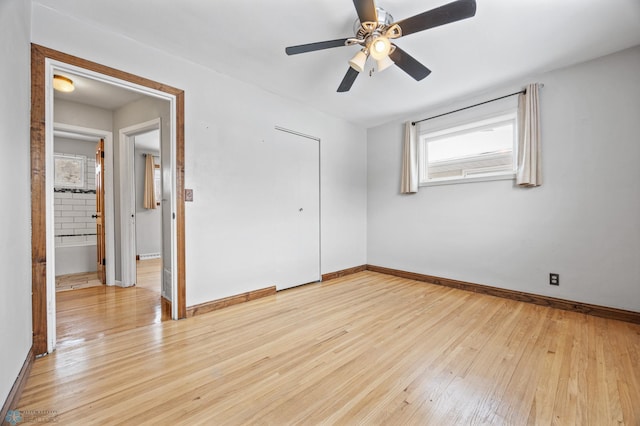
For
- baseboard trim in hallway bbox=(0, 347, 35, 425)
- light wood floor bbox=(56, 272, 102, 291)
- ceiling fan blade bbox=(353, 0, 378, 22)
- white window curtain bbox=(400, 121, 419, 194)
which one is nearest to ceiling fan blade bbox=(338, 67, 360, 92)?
ceiling fan blade bbox=(353, 0, 378, 22)

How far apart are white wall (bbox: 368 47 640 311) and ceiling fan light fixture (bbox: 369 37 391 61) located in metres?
2.11

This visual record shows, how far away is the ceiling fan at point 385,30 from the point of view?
159 centimetres

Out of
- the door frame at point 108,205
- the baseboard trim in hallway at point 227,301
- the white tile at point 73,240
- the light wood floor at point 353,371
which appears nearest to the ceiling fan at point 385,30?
the light wood floor at point 353,371

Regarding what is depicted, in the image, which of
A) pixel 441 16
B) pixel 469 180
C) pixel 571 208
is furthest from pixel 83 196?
pixel 571 208

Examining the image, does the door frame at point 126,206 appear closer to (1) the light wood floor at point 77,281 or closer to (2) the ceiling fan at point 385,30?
(1) the light wood floor at point 77,281

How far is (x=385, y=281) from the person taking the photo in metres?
3.89

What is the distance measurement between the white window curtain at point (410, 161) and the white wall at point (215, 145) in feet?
5.22

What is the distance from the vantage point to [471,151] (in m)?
3.50

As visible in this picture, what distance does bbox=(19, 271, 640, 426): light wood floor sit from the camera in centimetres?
132

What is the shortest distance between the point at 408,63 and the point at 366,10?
0.64m

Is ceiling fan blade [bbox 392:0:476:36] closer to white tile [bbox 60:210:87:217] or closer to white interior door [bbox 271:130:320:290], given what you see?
white interior door [bbox 271:130:320:290]

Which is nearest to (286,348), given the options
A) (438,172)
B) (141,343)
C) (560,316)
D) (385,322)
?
(385,322)

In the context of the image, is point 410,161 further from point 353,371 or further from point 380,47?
A: point 353,371

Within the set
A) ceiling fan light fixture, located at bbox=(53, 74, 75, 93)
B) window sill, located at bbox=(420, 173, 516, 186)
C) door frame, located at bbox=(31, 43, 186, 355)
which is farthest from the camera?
window sill, located at bbox=(420, 173, 516, 186)
